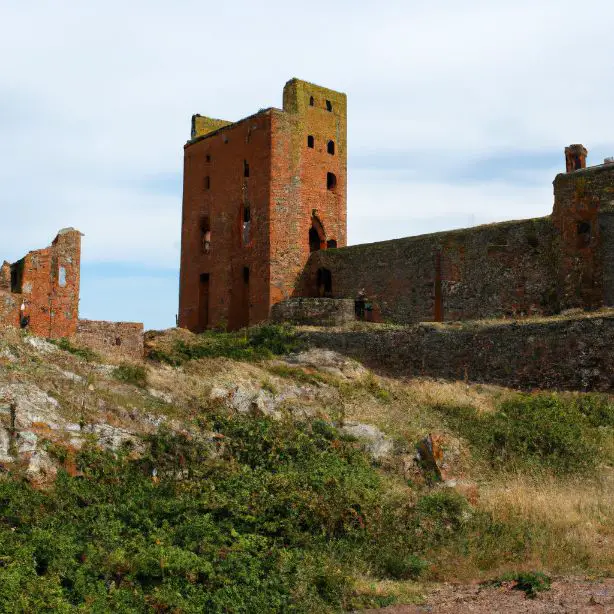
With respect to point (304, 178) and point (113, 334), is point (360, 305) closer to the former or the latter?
point (304, 178)

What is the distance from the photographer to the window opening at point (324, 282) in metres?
30.6

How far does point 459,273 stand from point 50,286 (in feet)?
40.5

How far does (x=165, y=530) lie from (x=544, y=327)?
1191 centimetres

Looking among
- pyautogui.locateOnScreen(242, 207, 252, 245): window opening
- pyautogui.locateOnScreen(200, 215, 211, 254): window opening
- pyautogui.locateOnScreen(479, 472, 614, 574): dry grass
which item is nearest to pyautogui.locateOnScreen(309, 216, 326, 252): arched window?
pyautogui.locateOnScreen(242, 207, 252, 245): window opening

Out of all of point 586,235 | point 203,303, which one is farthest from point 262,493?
point 203,303

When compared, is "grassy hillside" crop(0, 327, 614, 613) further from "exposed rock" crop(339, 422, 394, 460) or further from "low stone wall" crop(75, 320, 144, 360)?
"low stone wall" crop(75, 320, 144, 360)

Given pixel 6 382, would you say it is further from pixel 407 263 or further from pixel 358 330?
pixel 407 263

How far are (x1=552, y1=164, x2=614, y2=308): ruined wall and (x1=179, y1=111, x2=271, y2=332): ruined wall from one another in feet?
37.5

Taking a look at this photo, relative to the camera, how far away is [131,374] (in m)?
14.5

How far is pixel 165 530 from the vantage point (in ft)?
30.9

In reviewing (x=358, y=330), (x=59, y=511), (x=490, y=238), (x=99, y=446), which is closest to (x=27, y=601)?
(x=59, y=511)

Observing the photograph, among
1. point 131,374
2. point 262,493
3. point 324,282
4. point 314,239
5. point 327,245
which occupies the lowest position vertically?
point 262,493

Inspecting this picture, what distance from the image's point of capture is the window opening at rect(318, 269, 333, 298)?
100ft

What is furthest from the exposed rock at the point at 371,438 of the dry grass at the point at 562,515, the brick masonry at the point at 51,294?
the brick masonry at the point at 51,294
